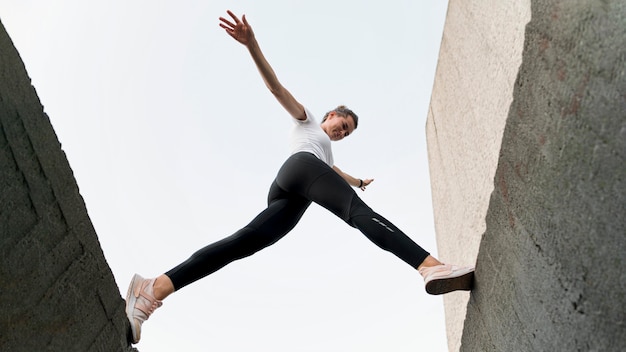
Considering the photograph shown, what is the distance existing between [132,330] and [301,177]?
1236 mm

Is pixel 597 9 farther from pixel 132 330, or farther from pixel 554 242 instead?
pixel 132 330

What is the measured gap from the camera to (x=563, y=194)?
6.01 feet

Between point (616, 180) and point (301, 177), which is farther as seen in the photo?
point (301, 177)

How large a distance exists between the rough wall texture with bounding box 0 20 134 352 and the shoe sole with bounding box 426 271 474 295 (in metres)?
1.41

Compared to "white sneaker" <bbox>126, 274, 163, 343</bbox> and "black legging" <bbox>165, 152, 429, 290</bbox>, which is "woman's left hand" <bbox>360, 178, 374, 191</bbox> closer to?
"black legging" <bbox>165, 152, 429, 290</bbox>

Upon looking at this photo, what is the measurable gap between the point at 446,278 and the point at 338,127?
1645mm

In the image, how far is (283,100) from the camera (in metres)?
3.43

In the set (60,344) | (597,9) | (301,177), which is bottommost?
(60,344)

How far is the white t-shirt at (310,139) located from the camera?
3.61m

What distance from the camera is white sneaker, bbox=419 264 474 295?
2.69 metres

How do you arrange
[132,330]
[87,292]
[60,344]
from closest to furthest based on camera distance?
[60,344], [87,292], [132,330]

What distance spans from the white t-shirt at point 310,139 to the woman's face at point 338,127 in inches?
9.7

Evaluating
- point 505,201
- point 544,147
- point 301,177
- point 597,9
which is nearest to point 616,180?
point 544,147

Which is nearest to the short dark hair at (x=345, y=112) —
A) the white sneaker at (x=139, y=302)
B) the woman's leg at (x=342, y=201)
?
the woman's leg at (x=342, y=201)
